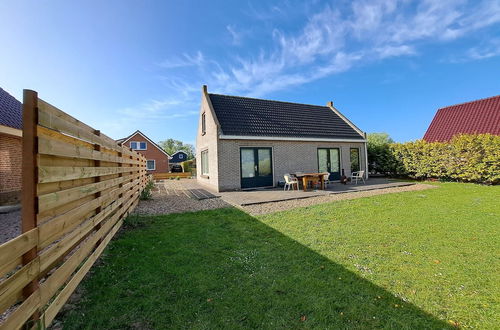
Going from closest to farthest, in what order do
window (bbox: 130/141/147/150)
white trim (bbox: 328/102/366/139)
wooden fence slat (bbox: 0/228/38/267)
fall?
wooden fence slat (bbox: 0/228/38/267)
white trim (bbox: 328/102/366/139)
window (bbox: 130/141/147/150)

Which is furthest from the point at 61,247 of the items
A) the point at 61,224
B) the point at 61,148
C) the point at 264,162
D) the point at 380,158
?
the point at 380,158

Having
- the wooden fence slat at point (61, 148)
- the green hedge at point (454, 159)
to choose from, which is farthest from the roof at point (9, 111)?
the green hedge at point (454, 159)

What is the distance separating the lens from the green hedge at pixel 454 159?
11062mm

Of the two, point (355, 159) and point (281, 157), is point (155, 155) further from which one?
point (355, 159)

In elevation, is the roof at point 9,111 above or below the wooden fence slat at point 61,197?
above

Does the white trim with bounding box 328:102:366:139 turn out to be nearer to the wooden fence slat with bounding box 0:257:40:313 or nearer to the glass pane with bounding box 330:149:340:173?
the glass pane with bounding box 330:149:340:173

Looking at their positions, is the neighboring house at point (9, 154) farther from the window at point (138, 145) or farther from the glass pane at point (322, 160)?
the window at point (138, 145)

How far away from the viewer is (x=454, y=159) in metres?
12.6

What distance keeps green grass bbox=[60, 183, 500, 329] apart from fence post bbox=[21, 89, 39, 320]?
1024 millimetres

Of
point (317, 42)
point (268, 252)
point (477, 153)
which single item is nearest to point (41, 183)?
point (268, 252)

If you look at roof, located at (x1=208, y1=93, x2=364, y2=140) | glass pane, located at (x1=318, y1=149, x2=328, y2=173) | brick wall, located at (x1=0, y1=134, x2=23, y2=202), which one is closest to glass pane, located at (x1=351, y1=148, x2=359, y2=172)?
roof, located at (x1=208, y1=93, x2=364, y2=140)

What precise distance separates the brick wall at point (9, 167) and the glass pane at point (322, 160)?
15265mm

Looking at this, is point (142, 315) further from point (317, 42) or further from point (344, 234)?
point (317, 42)

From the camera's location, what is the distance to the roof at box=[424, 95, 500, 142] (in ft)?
52.7
